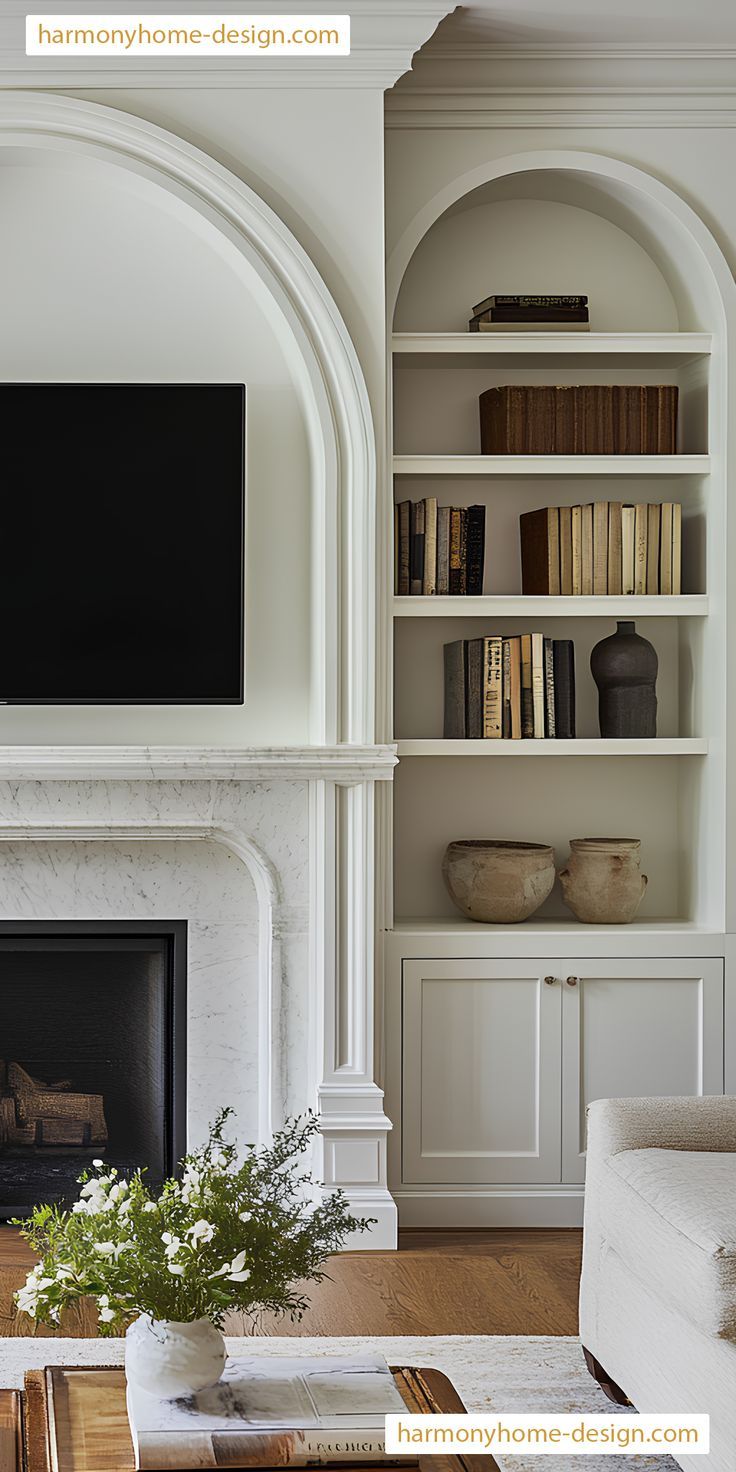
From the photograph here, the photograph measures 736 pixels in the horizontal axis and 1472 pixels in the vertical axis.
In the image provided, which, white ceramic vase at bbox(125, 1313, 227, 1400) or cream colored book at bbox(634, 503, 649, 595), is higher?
cream colored book at bbox(634, 503, 649, 595)

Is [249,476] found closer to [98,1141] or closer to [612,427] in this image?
[612,427]

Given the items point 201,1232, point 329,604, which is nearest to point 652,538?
point 329,604

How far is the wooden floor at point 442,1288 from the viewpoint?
117 inches

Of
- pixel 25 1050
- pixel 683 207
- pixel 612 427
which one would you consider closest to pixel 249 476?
pixel 612 427

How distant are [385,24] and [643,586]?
5.20 feet

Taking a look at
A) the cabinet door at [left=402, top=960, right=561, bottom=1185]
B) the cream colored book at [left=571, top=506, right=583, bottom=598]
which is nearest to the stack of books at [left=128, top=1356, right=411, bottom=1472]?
the cabinet door at [left=402, top=960, right=561, bottom=1185]

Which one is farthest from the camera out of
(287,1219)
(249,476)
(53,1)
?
(249,476)

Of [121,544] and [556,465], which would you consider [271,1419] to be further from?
[556,465]

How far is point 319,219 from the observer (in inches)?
140

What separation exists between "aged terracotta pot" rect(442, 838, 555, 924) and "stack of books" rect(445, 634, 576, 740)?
32 centimetres

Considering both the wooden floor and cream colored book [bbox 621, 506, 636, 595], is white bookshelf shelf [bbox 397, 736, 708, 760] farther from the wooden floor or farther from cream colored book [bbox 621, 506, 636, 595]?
the wooden floor

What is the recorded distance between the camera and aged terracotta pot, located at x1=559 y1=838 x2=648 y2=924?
377cm

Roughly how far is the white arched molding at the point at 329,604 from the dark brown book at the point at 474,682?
14.4 inches

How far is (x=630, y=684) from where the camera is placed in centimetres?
386
